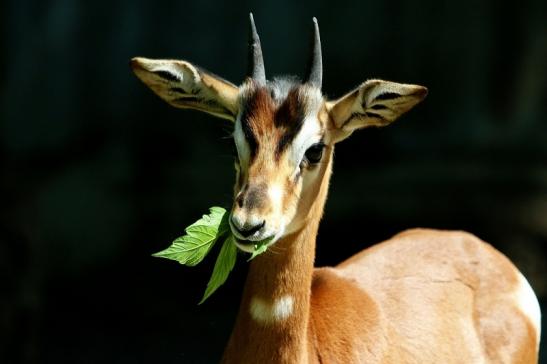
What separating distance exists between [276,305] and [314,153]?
0.76 metres

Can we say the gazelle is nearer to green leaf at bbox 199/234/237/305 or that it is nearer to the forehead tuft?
the forehead tuft

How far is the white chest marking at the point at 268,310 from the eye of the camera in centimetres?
474

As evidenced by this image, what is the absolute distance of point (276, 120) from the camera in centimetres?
457

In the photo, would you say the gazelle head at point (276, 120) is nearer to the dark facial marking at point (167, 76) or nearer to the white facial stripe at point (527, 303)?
the dark facial marking at point (167, 76)

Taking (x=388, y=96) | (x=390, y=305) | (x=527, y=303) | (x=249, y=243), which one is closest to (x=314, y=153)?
(x=388, y=96)

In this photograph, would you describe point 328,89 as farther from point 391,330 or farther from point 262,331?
point 262,331

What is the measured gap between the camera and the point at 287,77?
4.85 meters

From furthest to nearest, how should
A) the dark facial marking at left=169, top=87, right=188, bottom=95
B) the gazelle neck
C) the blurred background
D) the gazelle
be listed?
the blurred background < the dark facial marking at left=169, top=87, right=188, bottom=95 < the gazelle neck < the gazelle

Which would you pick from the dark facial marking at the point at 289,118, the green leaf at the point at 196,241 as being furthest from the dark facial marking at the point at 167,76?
the green leaf at the point at 196,241

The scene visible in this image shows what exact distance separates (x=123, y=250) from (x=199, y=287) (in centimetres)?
103

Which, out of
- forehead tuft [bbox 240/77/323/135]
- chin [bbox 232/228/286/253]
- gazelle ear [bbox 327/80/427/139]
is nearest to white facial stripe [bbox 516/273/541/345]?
gazelle ear [bbox 327/80/427/139]

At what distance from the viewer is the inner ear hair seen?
15.6 ft

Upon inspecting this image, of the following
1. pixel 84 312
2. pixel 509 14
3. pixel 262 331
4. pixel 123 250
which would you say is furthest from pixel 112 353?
pixel 509 14

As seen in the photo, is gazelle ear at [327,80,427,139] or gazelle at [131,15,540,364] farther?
gazelle ear at [327,80,427,139]
